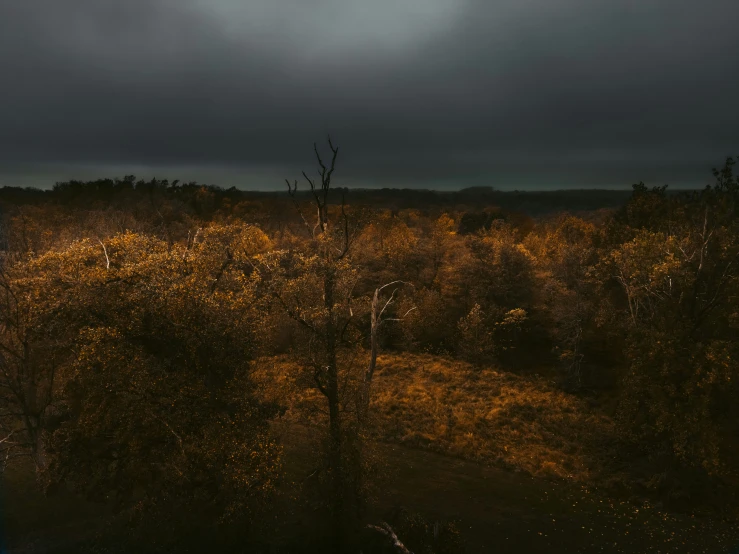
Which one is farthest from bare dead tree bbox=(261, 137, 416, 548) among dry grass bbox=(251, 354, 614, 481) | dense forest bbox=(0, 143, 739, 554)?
dry grass bbox=(251, 354, 614, 481)

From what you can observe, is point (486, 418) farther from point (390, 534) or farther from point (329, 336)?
point (329, 336)

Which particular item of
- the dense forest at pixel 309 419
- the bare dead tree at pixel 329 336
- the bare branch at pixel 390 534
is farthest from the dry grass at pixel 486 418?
the bare branch at pixel 390 534

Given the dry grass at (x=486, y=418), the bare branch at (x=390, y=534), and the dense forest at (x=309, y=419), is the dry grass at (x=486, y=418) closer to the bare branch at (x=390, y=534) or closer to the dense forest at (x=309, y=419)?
the dense forest at (x=309, y=419)

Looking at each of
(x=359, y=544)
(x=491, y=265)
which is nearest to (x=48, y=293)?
(x=359, y=544)

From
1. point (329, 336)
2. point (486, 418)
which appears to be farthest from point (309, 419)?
point (486, 418)

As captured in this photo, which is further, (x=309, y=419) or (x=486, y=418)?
(x=486, y=418)

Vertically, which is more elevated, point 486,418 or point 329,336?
point 329,336

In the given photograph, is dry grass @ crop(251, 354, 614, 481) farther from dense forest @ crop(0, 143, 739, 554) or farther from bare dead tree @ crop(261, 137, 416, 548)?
bare dead tree @ crop(261, 137, 416, 548)

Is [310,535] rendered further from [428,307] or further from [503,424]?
[428,307]
